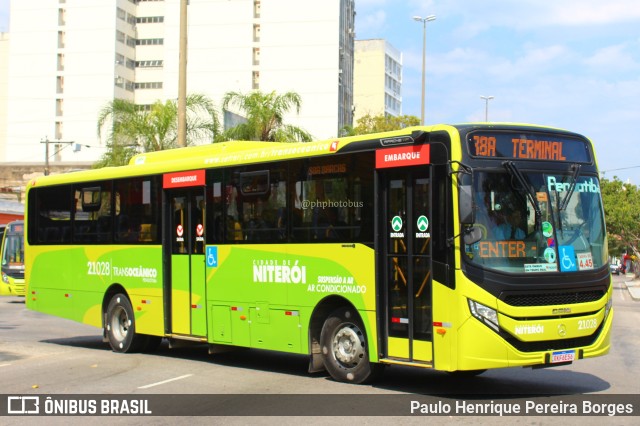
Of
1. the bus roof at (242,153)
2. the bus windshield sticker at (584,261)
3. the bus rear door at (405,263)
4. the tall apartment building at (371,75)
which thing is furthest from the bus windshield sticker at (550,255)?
the tall apartment building at (371,75)

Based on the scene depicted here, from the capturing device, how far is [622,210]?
6109cm

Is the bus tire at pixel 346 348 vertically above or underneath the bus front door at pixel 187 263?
underneath

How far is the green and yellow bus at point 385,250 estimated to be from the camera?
9.93 metres

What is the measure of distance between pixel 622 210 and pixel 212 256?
52.7m

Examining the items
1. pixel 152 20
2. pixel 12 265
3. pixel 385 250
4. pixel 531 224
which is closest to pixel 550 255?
pixel 531 224

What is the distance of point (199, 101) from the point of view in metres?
34.8

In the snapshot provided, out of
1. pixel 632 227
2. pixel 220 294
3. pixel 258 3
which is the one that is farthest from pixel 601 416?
pixel 258 3

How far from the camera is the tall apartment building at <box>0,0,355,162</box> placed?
281 ft

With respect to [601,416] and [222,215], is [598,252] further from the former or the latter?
[222,215]

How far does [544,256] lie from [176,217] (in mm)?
6901

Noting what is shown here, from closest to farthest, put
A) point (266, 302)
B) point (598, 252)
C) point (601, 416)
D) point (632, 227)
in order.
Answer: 1. point (601, 416)
2. point (598, 252)
3. point (266, 302)
4. point (632, 227)

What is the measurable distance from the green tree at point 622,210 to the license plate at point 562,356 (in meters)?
51.6

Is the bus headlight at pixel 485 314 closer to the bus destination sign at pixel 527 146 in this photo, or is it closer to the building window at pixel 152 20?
the bus destination sign at pixel 527 146

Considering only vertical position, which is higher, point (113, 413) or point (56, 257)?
point (56, 257)
